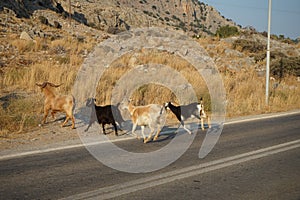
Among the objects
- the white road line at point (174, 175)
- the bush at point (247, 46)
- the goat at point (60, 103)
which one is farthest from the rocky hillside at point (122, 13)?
the white road line at point (174, 175)

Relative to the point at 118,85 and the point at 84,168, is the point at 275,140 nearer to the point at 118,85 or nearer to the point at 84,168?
the point at 84,168

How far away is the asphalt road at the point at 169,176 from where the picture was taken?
16.8ft

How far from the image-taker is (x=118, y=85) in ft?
51.2

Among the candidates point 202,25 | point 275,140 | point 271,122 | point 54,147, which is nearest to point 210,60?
point 271,122

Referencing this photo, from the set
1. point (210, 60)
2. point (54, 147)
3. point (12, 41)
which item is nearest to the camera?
point (54, 147)

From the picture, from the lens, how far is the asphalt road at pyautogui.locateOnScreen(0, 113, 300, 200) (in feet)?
16.8

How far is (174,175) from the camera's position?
19.7 feet

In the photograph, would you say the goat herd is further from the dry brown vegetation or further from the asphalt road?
the dry brown vegetation

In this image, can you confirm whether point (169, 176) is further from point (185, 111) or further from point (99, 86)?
point (99, 86)

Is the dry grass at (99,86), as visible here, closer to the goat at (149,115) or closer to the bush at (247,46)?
the goat at (149,115)

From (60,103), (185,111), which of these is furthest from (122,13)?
(185,111)

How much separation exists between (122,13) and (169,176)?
272 feet

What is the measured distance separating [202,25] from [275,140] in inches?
4493

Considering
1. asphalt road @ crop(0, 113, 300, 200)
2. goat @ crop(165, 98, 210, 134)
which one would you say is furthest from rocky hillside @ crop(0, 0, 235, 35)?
asphalt road @ crop(0, 113, 300, 200)
